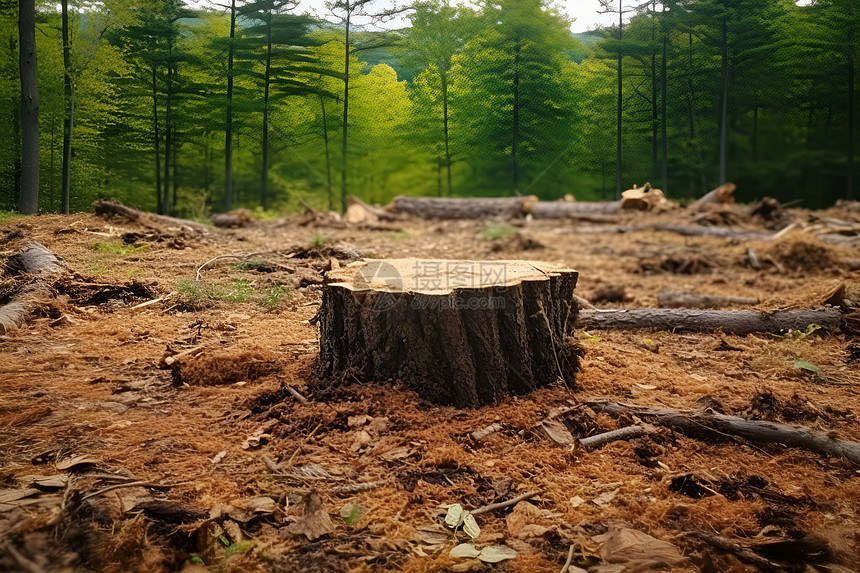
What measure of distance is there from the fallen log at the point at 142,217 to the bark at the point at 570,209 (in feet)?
34.8

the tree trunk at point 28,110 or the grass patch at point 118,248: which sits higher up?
the tree trunk at point 28,110

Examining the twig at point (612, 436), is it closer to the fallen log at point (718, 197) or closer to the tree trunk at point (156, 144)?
the tree trunk at point (156, 144)

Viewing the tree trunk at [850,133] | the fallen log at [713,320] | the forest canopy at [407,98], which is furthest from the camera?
the tree trunk at [850,133]

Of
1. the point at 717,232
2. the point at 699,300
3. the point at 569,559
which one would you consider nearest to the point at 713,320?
the point at 699,300

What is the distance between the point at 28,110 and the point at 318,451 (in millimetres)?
3484

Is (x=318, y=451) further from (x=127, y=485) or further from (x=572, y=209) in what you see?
(x=572, y=209)

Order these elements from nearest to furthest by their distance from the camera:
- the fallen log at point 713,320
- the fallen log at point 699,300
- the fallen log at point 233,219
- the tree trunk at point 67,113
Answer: the tree trunk at point 67,113, the fallen log at point 713,320, the fallen log at point 699,300, the fallen log at point 233,219

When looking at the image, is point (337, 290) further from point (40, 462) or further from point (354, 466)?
point (40, 462)

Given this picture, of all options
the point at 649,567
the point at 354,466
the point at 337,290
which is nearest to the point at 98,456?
the point at 354,466

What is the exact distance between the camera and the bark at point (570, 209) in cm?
1387

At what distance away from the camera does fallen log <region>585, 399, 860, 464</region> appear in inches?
113

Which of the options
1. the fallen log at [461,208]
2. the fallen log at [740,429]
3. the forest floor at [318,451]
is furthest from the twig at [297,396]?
the fallen log at [461,208]

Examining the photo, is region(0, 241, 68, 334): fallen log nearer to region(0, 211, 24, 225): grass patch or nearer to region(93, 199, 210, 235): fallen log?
region(0, 211, 24, 225): grass patch

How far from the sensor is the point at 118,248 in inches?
169
